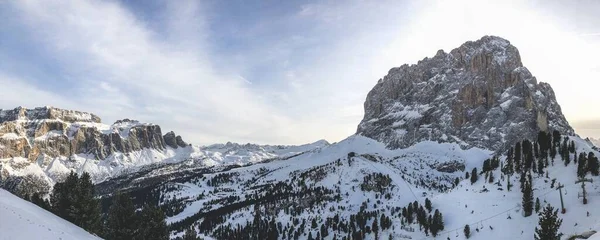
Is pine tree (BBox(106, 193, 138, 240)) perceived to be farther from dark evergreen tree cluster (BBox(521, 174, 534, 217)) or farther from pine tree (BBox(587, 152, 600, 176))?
pine tree (BBox(587, 152, 600, 176))

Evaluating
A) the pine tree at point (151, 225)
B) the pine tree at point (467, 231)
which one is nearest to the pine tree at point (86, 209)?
the pine tree at point (151, 225)

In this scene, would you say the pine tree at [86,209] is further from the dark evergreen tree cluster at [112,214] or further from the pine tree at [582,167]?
the pine tree at [582,167]

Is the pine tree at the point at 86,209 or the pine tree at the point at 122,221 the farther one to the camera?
the pine tree at the point at 86,209

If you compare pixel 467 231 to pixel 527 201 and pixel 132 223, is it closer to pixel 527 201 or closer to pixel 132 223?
pixel 527 201

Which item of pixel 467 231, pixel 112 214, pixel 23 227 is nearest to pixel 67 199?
pixel 112 214

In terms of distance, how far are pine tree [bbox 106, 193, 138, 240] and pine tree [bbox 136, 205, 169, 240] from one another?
107 cm

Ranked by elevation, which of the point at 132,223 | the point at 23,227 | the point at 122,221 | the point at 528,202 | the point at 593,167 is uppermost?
the point at 593,167

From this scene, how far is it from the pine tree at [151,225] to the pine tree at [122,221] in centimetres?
107

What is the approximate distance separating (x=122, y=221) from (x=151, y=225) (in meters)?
4.46

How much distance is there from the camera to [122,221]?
65000mm

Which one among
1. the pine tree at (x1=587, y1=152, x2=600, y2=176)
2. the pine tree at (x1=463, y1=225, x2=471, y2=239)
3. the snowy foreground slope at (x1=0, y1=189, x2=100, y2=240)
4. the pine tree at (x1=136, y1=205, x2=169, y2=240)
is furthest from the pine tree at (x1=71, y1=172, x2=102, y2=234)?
the pine tree at (x1=587, y1=152, x2=600, y2=176)

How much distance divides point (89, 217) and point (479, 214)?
302ft

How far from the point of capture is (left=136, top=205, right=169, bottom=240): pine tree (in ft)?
211

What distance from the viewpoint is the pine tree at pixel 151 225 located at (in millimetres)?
64438
